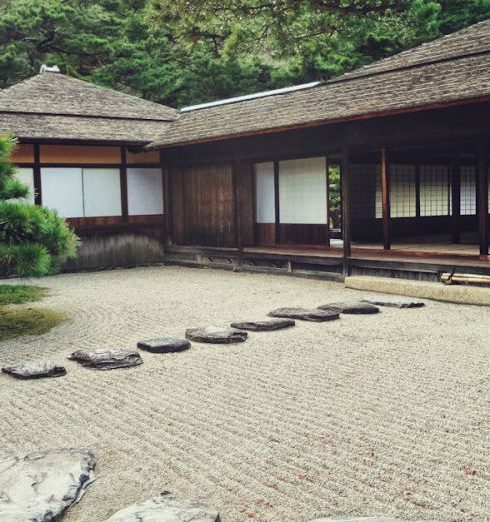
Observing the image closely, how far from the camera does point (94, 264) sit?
16.0m

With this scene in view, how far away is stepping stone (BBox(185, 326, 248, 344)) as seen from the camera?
7.33 meters

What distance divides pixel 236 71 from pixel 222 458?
19.4 meters

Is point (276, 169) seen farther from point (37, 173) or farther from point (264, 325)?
point (264, 325)

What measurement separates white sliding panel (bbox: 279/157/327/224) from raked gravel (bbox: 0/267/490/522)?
5.09 metres

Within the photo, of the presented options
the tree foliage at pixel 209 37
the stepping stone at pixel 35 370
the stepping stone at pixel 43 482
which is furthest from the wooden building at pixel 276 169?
the stepping stone at pixel 43 482

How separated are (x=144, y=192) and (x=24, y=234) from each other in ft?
29.6

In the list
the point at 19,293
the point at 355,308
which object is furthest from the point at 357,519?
the point at 19,293

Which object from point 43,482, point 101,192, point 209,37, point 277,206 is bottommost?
point 43,482

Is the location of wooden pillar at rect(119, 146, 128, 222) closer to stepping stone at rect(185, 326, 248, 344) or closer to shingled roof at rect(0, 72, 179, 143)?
shingled roof at rect(0, 72, 179, 143)

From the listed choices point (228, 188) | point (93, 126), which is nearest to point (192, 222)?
point (228, 188)

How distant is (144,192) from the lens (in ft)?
54.7

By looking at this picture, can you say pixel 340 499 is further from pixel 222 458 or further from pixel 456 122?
pixel 456 122

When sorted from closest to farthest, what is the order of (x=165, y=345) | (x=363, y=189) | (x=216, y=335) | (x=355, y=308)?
(x=165, y=345) < (x=216, y=335) < (x=355, y=308) < (x=363, y=189)

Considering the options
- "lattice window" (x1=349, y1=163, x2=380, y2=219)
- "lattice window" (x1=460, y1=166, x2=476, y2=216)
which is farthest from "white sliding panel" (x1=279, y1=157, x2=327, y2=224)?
"lattice window" (x1=460, y1=166, x2=476, y2=216)
